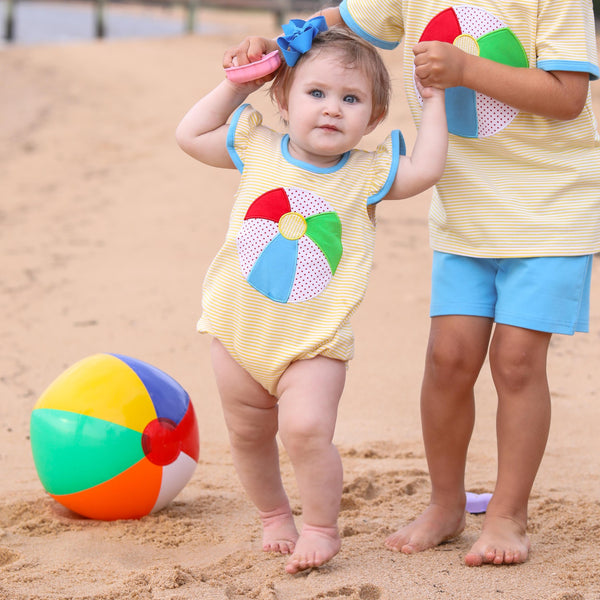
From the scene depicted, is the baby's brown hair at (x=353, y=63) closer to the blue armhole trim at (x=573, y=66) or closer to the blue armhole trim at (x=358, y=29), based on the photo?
the blue armhole trim at (x=358, y=29)

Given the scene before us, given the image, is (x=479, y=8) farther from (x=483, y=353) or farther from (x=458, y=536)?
(x=458, y=536)

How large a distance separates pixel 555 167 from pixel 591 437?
176 cm

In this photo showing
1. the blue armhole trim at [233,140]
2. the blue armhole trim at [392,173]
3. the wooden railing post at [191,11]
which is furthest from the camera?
the wooden railing post at [191,11]

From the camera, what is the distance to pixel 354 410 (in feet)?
14.5

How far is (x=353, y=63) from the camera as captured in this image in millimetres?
2572

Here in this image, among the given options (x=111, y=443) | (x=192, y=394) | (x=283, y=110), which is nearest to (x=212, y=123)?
(x=283, y=110)

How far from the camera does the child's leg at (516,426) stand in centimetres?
275

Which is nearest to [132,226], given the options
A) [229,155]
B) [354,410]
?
[354,410]

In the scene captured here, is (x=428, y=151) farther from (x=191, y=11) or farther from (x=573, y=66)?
(x=191, y=11)

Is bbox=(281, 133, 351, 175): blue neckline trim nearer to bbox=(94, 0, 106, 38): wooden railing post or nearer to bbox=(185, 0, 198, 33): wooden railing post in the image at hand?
bbox=(185, 0, 198, 33): wooden railing post

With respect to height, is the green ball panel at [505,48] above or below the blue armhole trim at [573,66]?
above

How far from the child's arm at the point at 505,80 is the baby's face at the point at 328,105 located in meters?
0.18

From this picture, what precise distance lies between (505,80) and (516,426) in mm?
1022

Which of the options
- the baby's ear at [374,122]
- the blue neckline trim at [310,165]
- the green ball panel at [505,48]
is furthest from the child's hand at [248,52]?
the green ball panel at [505,48]
